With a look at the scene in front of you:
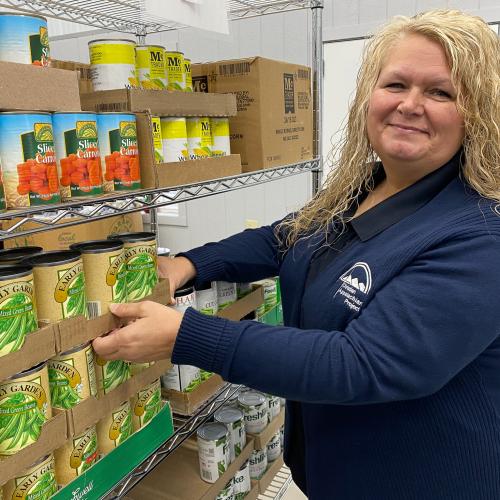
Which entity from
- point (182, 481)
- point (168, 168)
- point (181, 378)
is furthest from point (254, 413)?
point (168, 168)

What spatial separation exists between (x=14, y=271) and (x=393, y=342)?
640mm

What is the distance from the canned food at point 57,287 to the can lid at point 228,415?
2.73ft

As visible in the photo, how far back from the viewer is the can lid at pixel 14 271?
842 mm

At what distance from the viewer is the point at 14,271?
88 centimetres

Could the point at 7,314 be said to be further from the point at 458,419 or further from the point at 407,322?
the point at 458,419

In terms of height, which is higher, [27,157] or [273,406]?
[27,157]

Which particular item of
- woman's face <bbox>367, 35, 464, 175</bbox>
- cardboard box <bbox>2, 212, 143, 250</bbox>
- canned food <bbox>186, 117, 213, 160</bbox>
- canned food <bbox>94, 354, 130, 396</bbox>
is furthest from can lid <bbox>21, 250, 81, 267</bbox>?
cardboard box <bbox>2, 212, 143, 250</bbox>

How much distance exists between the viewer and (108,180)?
3.38ft

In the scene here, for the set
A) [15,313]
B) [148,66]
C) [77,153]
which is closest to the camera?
[15,313]

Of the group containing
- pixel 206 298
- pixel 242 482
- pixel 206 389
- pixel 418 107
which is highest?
pixel 418 107

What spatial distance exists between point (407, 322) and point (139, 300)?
21.1 inches

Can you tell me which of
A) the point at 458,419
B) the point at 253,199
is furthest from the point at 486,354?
the point at 253,199

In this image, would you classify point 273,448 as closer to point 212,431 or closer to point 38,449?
point 212,431

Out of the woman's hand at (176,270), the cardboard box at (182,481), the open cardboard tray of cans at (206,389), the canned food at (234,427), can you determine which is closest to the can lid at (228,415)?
the canned food at (234,427)
